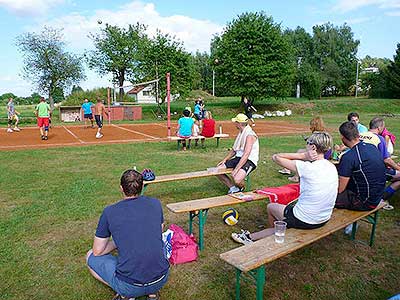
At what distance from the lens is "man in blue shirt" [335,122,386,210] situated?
12.2 feet

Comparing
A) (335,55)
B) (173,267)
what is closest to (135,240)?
(173,267)

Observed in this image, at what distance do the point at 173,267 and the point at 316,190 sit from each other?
5.81 feet

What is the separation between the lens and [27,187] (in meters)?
6.78

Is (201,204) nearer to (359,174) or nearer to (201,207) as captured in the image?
(201,207)

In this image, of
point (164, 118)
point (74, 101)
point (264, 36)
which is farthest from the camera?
point (74, 101)

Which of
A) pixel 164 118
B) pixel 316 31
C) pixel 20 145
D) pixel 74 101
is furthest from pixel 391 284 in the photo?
pixel 316 31

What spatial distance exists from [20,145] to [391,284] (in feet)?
42.4

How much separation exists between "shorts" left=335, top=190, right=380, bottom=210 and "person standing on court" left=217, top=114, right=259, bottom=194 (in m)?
1.84

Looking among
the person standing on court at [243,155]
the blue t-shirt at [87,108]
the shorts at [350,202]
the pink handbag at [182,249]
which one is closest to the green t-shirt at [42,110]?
the blue t-shirt at [87,108]

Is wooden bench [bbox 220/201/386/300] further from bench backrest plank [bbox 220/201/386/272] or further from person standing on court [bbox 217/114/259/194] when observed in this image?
person standing on court [bbox 217/114/259/194]

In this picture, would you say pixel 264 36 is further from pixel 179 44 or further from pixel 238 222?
pixel 238 222

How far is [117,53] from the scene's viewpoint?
35375 millimetres

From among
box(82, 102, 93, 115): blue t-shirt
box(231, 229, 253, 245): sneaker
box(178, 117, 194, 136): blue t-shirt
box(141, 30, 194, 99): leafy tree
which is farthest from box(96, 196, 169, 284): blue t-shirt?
box(141, 30, 194, 99): leafy tree

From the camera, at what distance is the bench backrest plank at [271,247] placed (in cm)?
268
